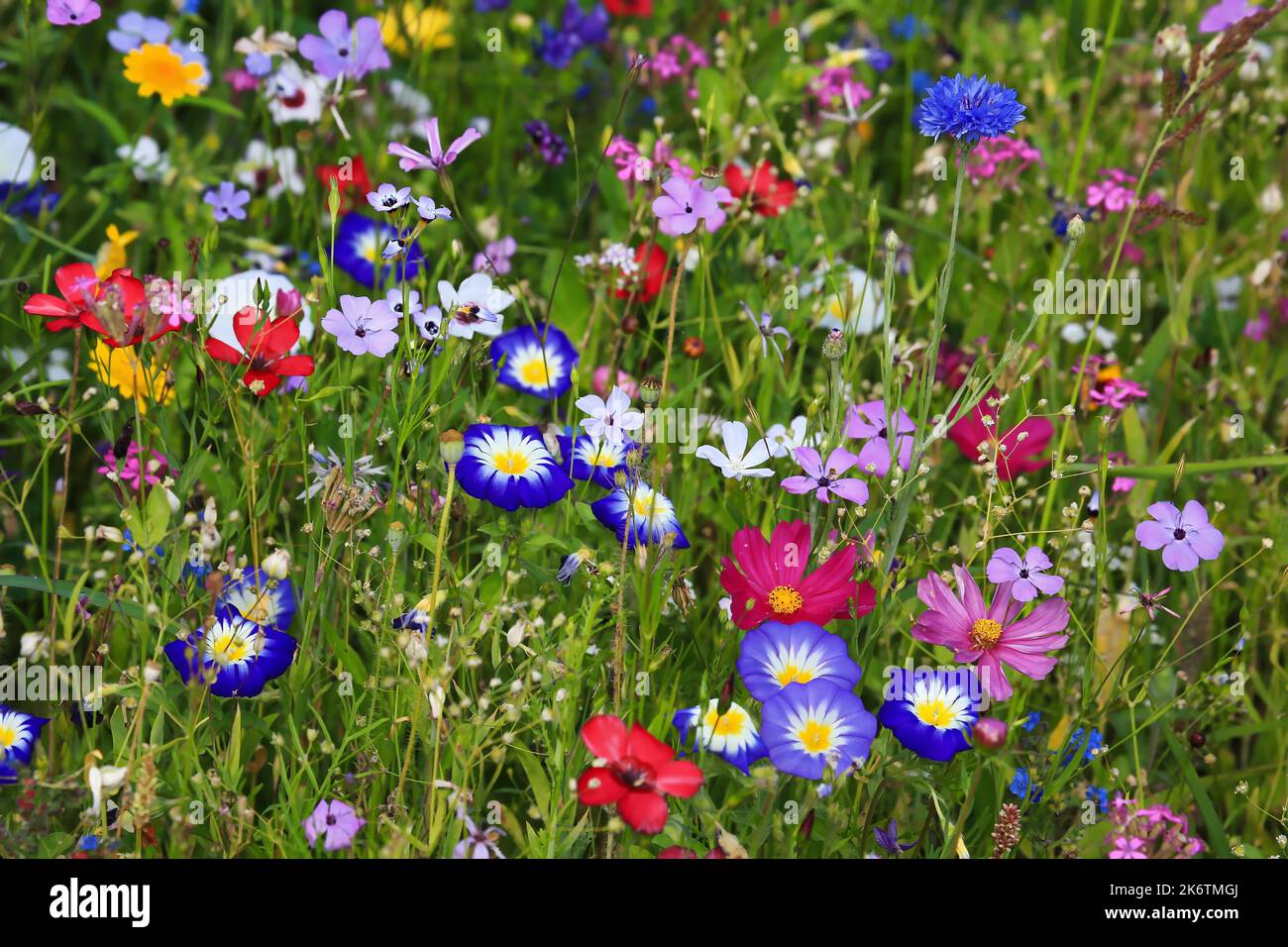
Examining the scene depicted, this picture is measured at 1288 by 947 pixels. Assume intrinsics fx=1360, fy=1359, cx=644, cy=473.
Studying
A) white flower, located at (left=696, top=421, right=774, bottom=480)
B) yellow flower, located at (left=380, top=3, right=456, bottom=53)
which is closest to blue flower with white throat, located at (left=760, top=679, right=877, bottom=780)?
white flower, located at (left=696, top=421, right=774, bottom=480)

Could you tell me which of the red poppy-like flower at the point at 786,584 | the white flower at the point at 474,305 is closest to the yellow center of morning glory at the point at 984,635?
the red poppy-like flower at the point at 786,584

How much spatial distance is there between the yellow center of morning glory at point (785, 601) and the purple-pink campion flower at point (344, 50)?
133 cm

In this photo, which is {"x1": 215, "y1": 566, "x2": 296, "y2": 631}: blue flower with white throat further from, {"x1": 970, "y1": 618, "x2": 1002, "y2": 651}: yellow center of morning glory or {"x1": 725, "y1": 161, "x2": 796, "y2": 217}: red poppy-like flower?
{"x1": 725, "y1": 161, "x2": 796, "y2": 217}: red poppy-like flower

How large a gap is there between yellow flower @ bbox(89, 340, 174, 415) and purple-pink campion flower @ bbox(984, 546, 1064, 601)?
1.05 m

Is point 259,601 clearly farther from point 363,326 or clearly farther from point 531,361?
point 531,361

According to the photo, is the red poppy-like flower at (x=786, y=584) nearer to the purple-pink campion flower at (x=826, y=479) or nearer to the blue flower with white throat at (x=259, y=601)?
the purple-pink campion flower at (x=826, y=479)

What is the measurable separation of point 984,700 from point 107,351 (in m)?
1.24

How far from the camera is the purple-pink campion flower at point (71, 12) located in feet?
6.66

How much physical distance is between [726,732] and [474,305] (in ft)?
2.11

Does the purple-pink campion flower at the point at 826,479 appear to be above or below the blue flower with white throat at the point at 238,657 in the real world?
above

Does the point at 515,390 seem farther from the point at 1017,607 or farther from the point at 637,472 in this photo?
the point at 1017,607

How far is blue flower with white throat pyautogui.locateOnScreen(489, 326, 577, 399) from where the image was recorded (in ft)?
6.78

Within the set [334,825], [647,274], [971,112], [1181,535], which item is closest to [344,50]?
[647,274]
